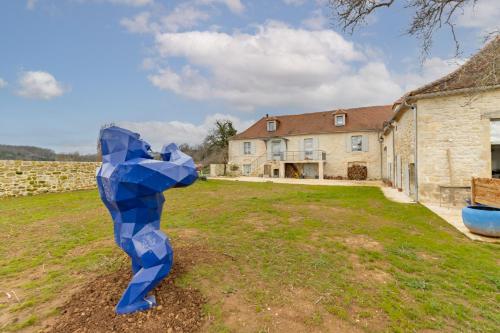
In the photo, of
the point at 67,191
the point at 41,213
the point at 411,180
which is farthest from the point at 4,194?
the point at 411,180

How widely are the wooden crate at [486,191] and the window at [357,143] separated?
1584cm

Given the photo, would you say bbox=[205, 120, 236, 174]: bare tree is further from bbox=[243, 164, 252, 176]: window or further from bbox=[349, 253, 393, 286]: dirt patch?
bbox=[349, 253, 393, 286]: dirt patch

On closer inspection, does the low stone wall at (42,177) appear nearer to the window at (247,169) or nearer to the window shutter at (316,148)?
the window at (247,169)

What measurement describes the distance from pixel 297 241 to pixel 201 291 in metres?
2.45

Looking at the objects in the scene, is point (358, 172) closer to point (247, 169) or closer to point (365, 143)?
point (365, 143)

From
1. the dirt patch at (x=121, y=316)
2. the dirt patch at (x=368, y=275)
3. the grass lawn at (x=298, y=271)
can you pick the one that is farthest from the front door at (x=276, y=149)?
the dirt patch at (x=121, y=316)

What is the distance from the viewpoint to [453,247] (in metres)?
4.93

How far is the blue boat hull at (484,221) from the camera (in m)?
5.53

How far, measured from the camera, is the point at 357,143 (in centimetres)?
2288

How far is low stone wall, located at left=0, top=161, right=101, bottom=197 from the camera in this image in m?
11.4

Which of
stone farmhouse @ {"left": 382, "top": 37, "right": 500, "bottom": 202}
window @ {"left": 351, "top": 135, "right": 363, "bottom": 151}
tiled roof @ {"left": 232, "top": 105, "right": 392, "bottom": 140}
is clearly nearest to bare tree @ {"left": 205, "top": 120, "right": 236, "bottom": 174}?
tiled roof @ {"left": 232, "top": 105, "right": 392, "bottom": 140}

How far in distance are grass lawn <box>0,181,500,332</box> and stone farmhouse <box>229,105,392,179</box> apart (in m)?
16.4

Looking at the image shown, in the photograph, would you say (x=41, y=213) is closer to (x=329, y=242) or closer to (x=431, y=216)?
(x=329, y=242)

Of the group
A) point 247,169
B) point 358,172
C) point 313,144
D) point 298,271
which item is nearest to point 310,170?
point 313,144
